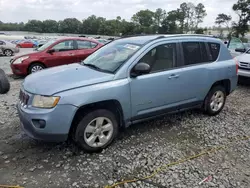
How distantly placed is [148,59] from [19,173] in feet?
8.12

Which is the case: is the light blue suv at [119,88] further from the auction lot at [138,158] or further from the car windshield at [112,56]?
the auction lot at [138,158]

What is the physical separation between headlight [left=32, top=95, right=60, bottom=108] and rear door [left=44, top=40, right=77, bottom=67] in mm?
5424

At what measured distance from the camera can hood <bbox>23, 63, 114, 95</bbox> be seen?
3004 mm

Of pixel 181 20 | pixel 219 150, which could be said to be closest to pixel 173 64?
pixel 219 150

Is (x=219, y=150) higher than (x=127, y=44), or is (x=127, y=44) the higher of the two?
(x=127, y=44)

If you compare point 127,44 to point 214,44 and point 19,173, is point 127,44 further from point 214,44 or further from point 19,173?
point 19,173

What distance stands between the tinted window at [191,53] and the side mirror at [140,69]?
105 centimetres

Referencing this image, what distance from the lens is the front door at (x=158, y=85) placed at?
138 inches

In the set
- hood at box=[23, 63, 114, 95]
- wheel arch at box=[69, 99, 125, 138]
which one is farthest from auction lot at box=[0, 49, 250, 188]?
hood at box=[23, 63, 114, 95]

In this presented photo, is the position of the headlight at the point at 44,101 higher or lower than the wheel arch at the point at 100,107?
higher

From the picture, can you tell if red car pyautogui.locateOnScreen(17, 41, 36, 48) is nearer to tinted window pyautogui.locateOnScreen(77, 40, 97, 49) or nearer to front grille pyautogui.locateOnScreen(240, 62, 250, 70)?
tinted window pyautogui.locateOnScreen(77, 40, 97, 49)

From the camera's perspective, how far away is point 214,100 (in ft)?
15.6

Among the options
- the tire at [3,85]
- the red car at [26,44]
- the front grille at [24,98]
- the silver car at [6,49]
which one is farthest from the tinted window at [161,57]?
the red car at [26,44]

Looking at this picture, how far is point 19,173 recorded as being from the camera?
288 cm
